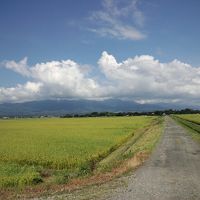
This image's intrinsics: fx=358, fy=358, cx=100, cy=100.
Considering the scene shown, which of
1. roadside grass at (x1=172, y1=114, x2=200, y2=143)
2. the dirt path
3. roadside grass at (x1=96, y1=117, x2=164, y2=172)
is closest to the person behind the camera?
the dirt path

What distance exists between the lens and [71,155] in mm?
27375

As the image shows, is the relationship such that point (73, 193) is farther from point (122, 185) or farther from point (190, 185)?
point (190, 185)

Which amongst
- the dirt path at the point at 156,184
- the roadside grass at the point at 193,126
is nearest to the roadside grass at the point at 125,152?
the dirt path at the point at 156,184

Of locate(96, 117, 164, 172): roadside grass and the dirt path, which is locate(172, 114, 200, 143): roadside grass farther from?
the dirt path

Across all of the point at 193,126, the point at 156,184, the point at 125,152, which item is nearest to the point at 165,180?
the point at 156,184

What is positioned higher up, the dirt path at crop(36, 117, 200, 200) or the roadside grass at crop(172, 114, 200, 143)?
the roadside grass at crop(172, 114, 200, 143)

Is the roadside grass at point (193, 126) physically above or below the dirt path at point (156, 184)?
above

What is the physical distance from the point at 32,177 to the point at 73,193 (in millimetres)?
4595

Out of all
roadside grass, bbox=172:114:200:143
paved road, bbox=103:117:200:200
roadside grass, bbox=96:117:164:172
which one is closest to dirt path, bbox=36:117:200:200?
paved road, bbox=103:117:200:200

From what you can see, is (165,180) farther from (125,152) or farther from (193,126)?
(193,126)

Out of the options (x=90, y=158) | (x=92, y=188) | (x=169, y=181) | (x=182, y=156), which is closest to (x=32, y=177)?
(x=92, y=188)

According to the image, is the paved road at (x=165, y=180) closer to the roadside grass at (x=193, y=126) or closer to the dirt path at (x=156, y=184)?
the dirt path at (x=156, y=184)

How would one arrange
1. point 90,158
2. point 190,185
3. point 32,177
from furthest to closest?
point 90,158 < point 32,177 < point 190,185

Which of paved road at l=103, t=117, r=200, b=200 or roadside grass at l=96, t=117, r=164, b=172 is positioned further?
roadside grass at l=96, t=117, r=164, b=172
